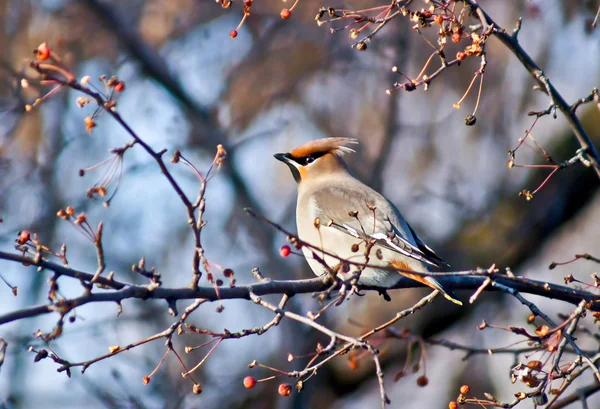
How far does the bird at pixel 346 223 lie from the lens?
4.17 metres

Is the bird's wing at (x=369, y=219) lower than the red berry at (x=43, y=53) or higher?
higher

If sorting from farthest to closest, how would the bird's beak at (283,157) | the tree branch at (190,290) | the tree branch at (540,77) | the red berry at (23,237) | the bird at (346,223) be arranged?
the bird's beak at (283,157)
the bird at (346,223)
the tree branch at (540,77)
the red berry at (23,237)
the tree branch at (190,290)

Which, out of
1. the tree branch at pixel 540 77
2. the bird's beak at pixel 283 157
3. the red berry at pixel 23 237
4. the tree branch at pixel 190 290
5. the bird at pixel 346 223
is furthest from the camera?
the bird's beak at pixel 283 157

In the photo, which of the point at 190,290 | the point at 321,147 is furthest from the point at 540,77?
the point at 321,147

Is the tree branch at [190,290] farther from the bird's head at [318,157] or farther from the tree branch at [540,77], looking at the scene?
the bird's head at [318,157]

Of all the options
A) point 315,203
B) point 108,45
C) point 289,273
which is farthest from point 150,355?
point 315,203

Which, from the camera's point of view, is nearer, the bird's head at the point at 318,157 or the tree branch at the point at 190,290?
the tree branch at the point at 190,290

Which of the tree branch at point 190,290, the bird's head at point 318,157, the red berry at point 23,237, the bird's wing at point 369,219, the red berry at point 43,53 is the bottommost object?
the tree branch at point 190,290

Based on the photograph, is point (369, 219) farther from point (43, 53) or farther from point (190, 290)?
point (43, 53)

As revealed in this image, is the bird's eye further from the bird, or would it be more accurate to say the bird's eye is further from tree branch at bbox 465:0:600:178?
tree branch at bbox 465:0:600:178

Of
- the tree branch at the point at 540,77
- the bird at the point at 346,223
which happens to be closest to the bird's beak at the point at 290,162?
the bird at the point at 346,223

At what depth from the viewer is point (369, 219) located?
4676 mm

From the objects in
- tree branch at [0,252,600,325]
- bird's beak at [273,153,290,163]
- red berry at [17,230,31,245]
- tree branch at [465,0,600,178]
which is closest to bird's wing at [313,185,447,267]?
bird's beak at [273,153,290,163]

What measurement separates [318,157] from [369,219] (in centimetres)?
95
